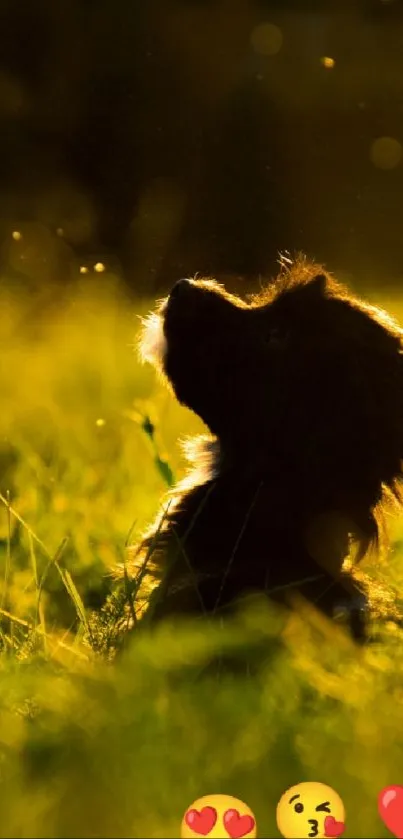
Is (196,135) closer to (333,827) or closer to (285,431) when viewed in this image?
(285,431)

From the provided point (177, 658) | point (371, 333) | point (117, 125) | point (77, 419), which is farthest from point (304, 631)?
point (117, 125)

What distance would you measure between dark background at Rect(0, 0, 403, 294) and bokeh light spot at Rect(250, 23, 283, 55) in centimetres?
2

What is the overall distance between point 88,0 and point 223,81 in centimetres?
148

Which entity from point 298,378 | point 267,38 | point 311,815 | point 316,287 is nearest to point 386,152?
point 267,38

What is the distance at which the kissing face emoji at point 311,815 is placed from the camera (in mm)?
1231

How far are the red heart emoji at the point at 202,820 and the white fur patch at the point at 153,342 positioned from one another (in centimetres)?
180

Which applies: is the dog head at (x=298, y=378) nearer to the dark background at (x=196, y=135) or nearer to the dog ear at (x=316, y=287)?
the dog ear at (x=316, y=287)

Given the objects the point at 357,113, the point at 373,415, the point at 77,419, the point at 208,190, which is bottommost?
the point at 77,419

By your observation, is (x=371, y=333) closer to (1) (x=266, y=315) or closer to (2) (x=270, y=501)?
(1) (x=266, y=315)

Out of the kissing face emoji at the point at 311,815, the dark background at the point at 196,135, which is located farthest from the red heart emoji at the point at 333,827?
the dark background at the point at 196,135

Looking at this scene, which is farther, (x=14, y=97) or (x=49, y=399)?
Result: (x=14, y=97)

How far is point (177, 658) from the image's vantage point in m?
1.49

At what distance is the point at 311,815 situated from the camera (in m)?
1.25

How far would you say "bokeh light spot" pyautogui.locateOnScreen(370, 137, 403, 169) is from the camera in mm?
8922
